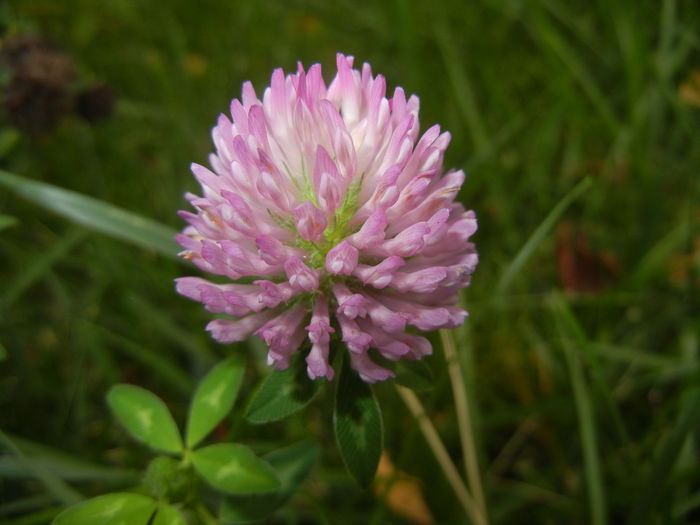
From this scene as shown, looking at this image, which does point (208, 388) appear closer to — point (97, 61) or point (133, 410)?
point (133, 410)

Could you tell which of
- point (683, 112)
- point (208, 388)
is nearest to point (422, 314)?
point (208, 388)

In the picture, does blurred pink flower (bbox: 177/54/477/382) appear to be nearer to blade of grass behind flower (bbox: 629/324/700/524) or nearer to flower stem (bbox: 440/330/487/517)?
flower stem (bbox: 440/330/487/517)

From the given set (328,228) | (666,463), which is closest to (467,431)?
(666,463)

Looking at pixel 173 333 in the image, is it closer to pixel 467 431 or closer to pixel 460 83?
pixel 467 431

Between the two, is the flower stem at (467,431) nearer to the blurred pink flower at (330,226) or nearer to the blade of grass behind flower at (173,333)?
the blurred pink flower at (330,226)

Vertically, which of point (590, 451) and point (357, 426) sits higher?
point (357, 426)

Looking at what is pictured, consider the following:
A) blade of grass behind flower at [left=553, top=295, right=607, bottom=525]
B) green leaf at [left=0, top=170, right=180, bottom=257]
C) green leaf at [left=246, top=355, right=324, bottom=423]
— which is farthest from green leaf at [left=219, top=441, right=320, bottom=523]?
blade of grass behind flower at [left=553, top=295, right=607, bottom=525]
